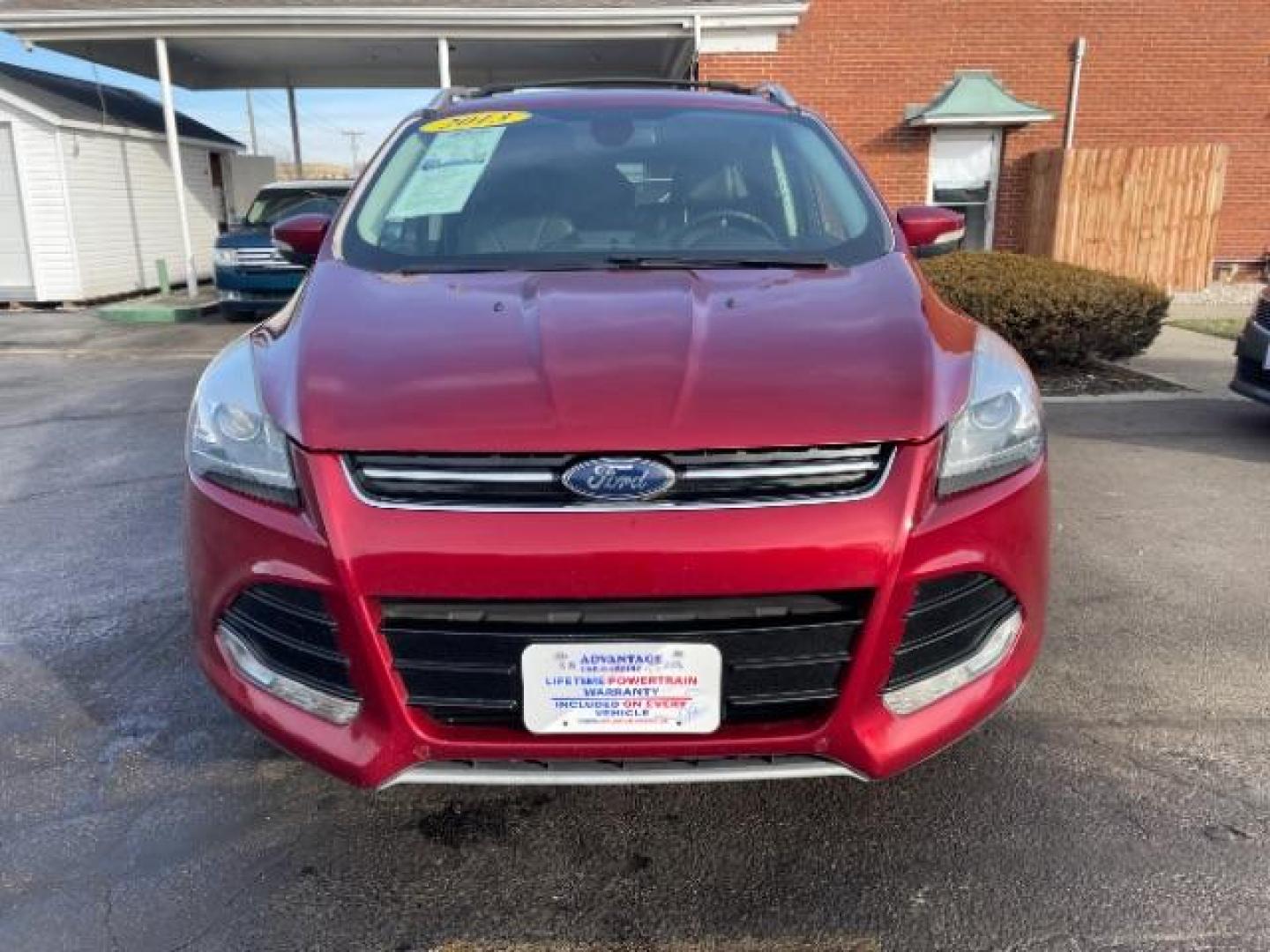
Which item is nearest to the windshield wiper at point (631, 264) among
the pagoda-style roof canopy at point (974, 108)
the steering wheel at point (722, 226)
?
the steering wheel at point (722, 226)

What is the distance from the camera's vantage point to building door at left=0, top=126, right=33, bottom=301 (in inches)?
532

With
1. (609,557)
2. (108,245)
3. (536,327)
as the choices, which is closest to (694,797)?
(609,557)

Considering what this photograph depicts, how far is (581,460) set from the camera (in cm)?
188

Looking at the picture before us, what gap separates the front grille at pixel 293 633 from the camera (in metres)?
1.93

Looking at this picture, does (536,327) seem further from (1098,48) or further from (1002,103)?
(1098,48)

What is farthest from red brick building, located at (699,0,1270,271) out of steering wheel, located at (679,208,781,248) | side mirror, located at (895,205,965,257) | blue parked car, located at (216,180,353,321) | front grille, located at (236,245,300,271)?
steering wheel, located at (679,208,781,248)

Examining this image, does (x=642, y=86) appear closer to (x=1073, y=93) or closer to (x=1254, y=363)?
(x=1254, y=363)

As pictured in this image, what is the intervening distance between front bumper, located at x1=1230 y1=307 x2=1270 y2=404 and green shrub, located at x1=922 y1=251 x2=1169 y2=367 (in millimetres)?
1691

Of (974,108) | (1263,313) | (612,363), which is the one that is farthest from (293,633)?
(974,108)

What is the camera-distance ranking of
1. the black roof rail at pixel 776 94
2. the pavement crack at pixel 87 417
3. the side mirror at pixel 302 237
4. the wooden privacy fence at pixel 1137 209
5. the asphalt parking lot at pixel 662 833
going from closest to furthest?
the asphalt parking lot at pixel 662 833
the side mirror at pixel 302 237
the black roof rail at pixel 776 94
the pavement crack at pixel 87 417
the wooden privacy fence at pixel 1137 209

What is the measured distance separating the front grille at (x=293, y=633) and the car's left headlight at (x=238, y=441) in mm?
195

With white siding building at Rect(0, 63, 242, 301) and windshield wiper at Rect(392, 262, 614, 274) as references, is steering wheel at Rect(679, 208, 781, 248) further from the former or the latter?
white siding building at Rect(0, 63, 242, 301)

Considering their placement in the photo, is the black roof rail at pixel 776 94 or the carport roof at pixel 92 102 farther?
the carport roof at pixel 92 102

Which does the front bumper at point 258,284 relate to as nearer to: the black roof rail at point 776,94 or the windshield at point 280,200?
the windshield at point 280,200
